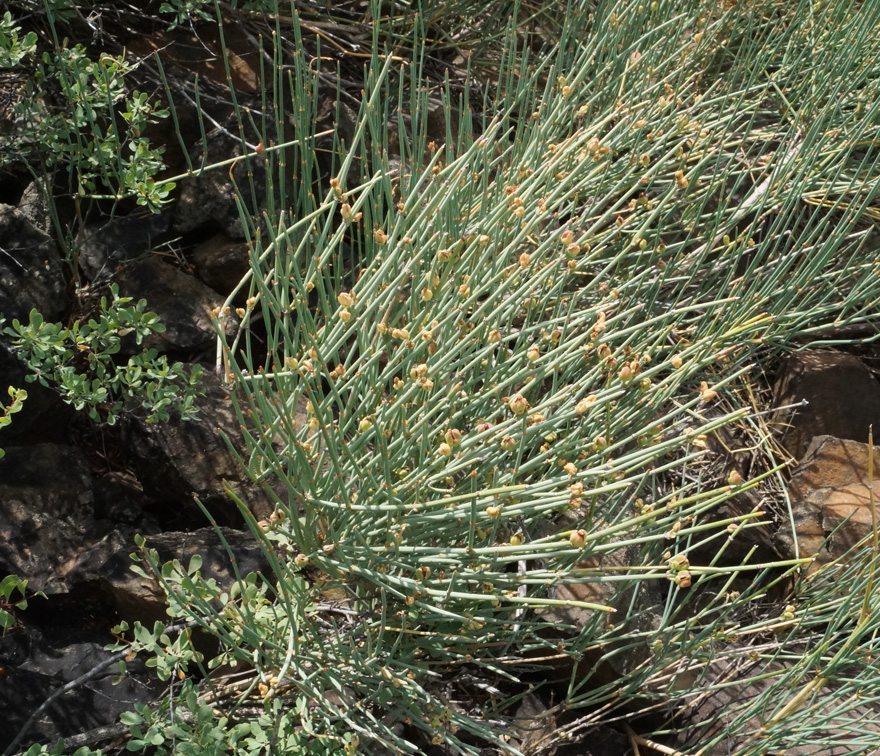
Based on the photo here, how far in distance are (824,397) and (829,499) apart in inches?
16.9

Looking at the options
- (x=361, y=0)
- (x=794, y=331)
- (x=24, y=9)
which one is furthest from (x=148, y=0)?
(x=794, y=331)

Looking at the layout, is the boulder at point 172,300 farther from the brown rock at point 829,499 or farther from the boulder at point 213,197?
the brown rock at point 829,499

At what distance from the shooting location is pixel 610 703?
1.98m

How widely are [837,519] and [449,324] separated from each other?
1656 millimetres

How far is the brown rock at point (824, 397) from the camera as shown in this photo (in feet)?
9.20

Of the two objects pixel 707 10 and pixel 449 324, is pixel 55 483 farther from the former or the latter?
pixel 707 10

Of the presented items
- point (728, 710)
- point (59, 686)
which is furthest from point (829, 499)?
point (59, 686)

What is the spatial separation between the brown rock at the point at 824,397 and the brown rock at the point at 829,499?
0.13 m

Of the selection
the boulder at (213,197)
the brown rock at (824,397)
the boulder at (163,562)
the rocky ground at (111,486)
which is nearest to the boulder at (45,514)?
the rocky ground at (111,486)

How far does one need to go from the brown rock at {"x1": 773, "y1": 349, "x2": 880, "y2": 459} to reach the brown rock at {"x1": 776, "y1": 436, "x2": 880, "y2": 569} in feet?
0.42

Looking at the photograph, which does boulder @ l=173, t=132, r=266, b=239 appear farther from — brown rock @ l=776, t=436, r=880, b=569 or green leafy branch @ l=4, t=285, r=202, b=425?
brown rock @ l=776, t=436, r=880, b=569

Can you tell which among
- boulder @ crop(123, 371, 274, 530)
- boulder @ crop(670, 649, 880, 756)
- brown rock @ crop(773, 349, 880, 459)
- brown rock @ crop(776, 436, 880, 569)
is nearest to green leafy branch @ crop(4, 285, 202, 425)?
boulder @ crop(123, 371, 274, 530)

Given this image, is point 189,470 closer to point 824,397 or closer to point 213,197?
point 213,197

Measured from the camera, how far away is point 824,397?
2.81m
